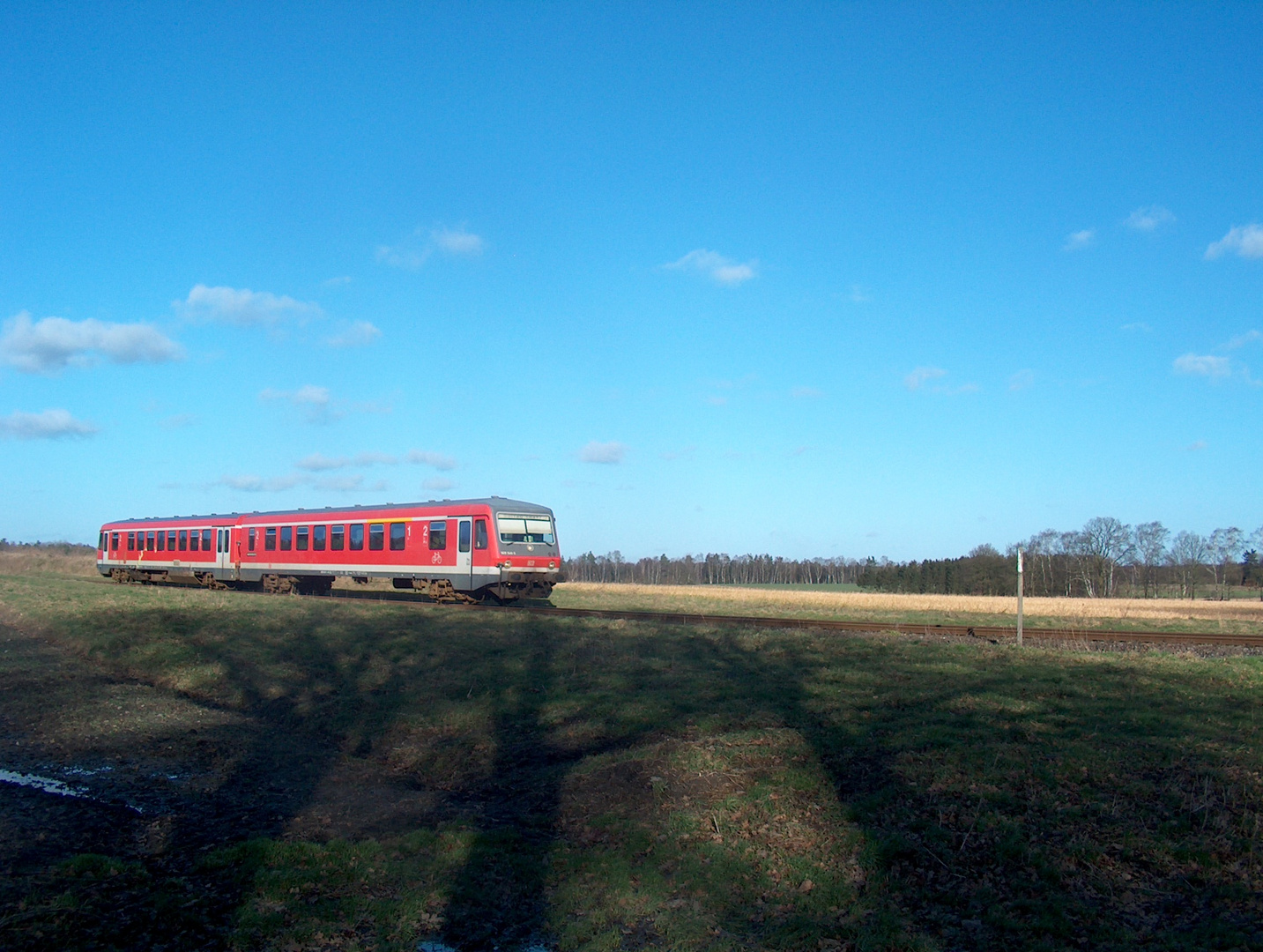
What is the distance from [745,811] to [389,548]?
71.8 feet

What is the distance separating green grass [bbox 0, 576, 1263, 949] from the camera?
6.01 meters

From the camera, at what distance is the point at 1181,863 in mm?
6348

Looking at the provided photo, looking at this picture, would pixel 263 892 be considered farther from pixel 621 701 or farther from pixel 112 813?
pixel 621 701

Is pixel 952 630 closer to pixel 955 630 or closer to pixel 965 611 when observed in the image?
pixel 955 630

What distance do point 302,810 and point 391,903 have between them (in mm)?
2526

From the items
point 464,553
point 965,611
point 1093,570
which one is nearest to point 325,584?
point 464,553

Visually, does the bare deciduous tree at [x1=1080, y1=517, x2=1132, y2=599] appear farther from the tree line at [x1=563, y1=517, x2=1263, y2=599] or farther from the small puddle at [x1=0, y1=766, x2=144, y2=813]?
the small puddle at [x1=0, y1=766, x2=144, y2=813]

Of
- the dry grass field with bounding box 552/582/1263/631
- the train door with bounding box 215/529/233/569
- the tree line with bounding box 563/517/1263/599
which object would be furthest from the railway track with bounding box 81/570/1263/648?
the tree line with bounding box 563/517/1263/599

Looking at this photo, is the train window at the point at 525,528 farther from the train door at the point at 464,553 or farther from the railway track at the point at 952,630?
the railway track at the point at 952,630

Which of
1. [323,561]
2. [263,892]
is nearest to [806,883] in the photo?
[263,892]

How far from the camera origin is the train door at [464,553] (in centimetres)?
2548

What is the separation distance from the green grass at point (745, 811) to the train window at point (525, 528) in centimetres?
1154

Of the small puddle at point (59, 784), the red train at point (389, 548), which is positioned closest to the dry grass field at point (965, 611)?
the red train at point (389, 548)

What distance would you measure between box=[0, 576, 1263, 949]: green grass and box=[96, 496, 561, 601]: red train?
11.6 meters
